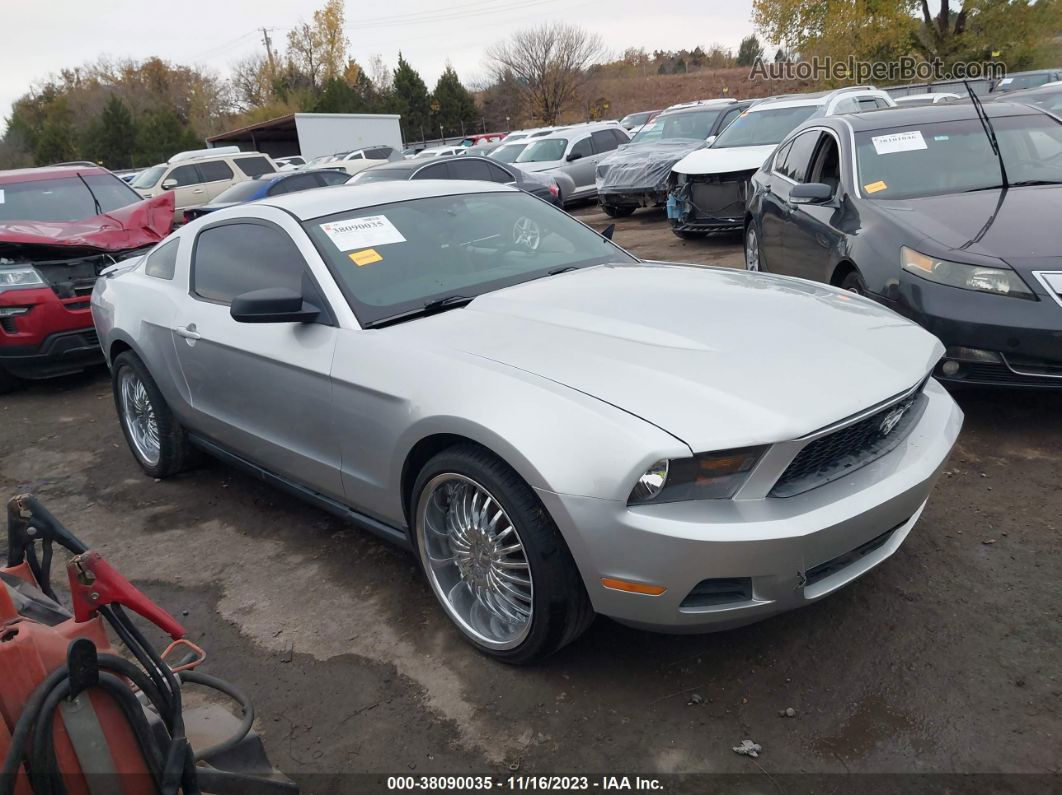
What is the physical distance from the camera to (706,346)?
8.66 feet

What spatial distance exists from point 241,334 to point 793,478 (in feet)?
8.04

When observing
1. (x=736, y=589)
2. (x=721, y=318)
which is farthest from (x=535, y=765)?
(x=721, y=318)

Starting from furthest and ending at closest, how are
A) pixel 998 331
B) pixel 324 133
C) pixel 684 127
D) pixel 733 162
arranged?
pixel 324 133, pixel 684 127, pixel 733 162, pixel 998 331

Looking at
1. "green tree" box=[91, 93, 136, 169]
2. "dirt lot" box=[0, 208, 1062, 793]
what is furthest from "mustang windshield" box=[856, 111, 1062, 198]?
"green tree" box=[91, 93, 136, 169]

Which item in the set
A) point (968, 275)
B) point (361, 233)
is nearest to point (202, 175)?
point (361, 233)

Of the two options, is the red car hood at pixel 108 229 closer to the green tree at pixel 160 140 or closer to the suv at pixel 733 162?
the suv at pixel 733 162

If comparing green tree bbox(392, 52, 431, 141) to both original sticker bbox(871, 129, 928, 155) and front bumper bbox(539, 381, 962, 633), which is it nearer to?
original sticker bbox(871, 129, 928, 155)

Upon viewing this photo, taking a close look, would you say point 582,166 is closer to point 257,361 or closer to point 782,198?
point 782,198

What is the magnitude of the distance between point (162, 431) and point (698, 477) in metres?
3.37

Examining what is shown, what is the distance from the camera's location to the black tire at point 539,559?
242cm

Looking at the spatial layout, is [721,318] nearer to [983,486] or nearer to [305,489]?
[983,486]

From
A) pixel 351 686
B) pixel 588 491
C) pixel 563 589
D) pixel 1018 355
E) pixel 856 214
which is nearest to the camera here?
pixel 588 491

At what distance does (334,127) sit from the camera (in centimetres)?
3262

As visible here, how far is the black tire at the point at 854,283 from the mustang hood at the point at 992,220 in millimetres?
366
